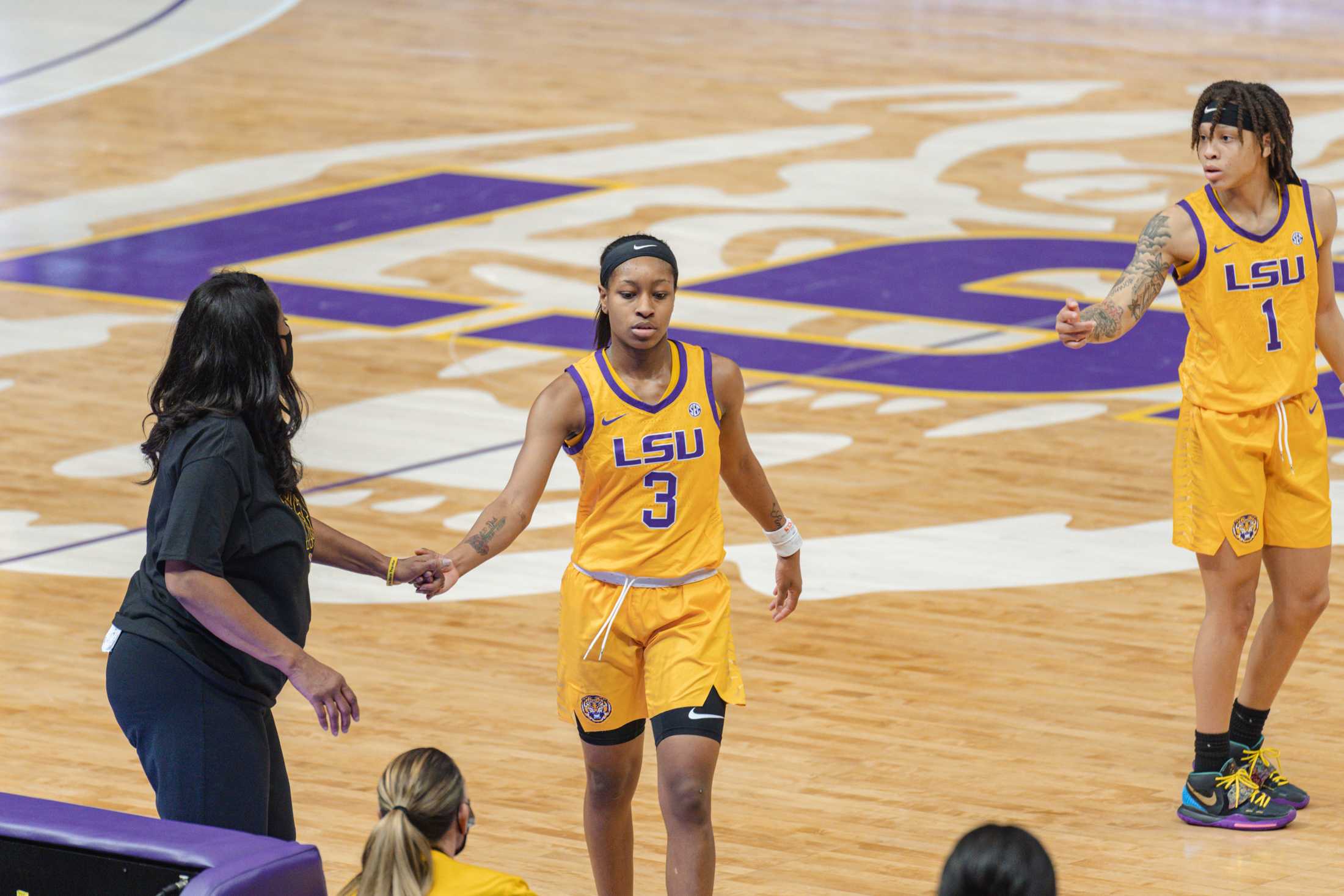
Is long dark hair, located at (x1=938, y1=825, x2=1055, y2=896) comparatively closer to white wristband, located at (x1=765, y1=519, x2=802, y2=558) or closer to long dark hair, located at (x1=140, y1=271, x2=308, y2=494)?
long dark hair, located at (x1=140, y1=271, x2=308, y2=494)

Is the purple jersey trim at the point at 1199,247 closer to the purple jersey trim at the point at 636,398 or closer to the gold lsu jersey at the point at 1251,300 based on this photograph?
the gold lsu jersey at the point at 1251,300

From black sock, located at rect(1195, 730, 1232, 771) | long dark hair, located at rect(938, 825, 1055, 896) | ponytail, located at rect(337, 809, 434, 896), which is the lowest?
black sock, located at rect(1195, 730, 1232, 771)

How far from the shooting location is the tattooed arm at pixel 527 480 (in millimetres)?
4816

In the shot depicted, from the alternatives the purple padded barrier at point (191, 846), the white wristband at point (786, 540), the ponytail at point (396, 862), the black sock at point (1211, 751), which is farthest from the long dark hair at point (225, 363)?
the black sock at point (1211, 751)

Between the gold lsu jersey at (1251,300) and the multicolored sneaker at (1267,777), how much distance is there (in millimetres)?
908

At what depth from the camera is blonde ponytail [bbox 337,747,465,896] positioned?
12.0ft

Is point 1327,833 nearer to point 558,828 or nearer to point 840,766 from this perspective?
point 840,766

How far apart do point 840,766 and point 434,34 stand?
13.8 meters

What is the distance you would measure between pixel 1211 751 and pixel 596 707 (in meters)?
1.83

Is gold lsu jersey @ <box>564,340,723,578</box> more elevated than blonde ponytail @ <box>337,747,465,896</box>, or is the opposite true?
gold lsu jersey @ <box>564,340,723,578</box>

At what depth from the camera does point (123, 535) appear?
8469 mm

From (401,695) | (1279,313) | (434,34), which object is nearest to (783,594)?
(1279,313)

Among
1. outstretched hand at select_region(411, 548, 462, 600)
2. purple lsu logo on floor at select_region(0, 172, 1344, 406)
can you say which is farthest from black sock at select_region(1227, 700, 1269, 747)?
purple lsu logo on floor at select_region(0, 172, 1344, 406)

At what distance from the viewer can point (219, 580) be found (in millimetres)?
4094
